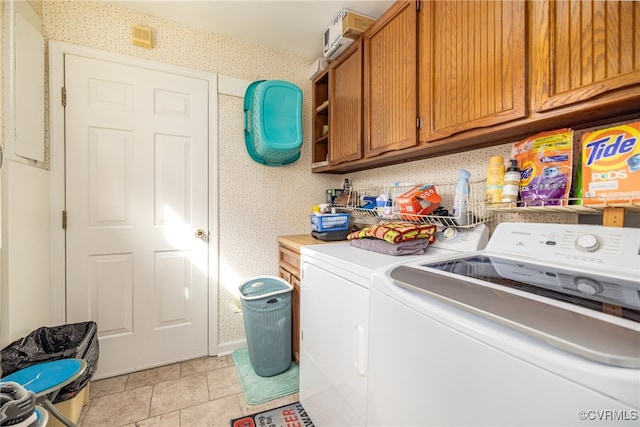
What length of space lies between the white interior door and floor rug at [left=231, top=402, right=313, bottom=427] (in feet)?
2.67

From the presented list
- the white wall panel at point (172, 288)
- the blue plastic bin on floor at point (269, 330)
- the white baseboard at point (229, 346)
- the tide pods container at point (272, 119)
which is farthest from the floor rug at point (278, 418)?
the tide pods container at point (272, 119)

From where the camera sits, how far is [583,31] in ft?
2.64

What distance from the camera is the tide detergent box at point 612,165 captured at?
30.9 inches

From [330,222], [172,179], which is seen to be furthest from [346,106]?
[172,179]

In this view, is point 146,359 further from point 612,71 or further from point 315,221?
point 612,71

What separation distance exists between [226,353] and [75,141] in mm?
1870

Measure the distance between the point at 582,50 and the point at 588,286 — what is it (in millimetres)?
714

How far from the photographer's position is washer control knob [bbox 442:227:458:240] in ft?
4.34

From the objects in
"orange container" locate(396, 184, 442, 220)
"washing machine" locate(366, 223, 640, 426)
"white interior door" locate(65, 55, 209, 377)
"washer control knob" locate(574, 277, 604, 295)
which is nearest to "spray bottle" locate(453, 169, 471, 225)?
"orange container" locate(396, 184, 442, 220)

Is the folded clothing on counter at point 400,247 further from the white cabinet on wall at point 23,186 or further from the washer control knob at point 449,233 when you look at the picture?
the white cabinet on wall at point 23,186

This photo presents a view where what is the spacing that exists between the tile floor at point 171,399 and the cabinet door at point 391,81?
5.65ft

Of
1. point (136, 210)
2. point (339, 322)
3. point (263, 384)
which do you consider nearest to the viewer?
point (339, 322)

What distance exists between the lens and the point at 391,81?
153cm

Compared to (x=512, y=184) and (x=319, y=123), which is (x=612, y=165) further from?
(x=319, y=123)
